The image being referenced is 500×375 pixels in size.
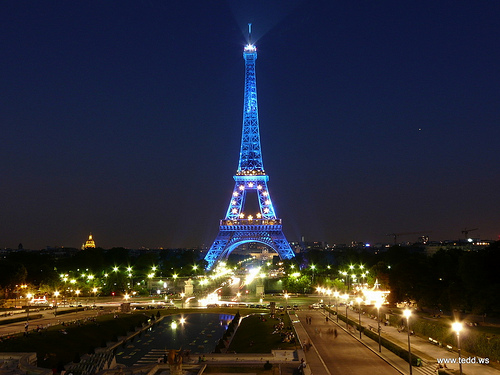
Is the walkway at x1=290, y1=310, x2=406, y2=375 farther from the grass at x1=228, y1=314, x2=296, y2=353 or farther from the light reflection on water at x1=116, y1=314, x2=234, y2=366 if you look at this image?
the light reflection on water at x1=116, y1=314, x2=234, y2=366

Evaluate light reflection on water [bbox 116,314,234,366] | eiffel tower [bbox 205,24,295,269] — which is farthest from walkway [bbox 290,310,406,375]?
eiffel tower [bbox 205,24,295,269]

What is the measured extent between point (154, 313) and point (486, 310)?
44.0 m

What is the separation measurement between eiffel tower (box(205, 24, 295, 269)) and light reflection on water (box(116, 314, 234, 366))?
5362 cm

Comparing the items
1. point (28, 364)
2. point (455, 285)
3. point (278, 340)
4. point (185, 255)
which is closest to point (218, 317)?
point (278, 340)

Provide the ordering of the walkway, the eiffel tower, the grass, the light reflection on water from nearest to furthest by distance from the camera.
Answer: the walkway, the grass, the light reflection on water, the eiffel tower

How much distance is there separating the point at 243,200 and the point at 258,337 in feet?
272

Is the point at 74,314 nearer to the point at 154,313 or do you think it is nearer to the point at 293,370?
the point at 154,313

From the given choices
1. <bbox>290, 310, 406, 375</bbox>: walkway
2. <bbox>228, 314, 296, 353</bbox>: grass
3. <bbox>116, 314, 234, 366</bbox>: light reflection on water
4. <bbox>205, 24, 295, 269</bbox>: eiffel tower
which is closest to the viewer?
<bbox>290, 310, 406, 375</bbox>: walkway

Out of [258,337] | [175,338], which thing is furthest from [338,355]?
[175,338]

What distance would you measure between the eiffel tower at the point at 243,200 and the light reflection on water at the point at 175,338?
53.6 m

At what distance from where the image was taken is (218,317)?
72875 mm

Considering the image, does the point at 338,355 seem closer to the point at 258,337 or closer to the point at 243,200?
the point at 258,337

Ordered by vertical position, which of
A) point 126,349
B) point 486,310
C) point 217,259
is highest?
point 217,259

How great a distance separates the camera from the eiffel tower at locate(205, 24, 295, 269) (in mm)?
128250
